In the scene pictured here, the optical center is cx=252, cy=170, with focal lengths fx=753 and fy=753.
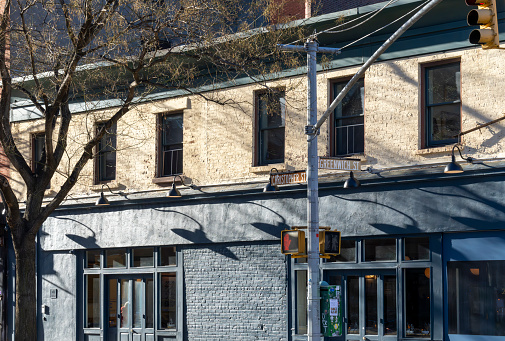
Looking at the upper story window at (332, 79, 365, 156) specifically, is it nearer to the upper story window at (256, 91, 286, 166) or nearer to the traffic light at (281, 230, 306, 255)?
the upper story window at (256, 91, 286, 166)

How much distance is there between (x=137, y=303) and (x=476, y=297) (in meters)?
9.54

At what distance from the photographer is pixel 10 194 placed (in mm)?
15438

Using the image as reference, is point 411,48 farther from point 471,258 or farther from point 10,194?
point 10,194

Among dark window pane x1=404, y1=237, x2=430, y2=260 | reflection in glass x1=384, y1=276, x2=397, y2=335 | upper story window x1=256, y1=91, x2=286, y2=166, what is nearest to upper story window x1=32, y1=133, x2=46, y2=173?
upper story window x1=256, y1=91, x2=286, y2=166

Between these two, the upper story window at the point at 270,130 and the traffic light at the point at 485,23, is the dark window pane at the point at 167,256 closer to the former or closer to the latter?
the upper story window at the point at 270,130

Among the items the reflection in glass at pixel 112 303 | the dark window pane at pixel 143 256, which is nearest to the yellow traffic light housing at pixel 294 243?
the dark window pane at pixel 143 256

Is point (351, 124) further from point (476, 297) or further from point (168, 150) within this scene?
point (168, 150)

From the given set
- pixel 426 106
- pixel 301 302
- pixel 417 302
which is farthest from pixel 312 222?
pixel 301 302

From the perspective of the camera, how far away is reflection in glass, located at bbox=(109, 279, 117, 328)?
21.2 m

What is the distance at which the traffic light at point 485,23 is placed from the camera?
8969 mm

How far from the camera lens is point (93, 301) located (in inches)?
857

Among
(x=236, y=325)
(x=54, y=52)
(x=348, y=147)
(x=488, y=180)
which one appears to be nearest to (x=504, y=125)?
(x=488, y=180)

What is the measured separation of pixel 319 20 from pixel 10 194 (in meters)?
7.87

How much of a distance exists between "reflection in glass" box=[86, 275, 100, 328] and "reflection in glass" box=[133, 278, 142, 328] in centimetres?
146
